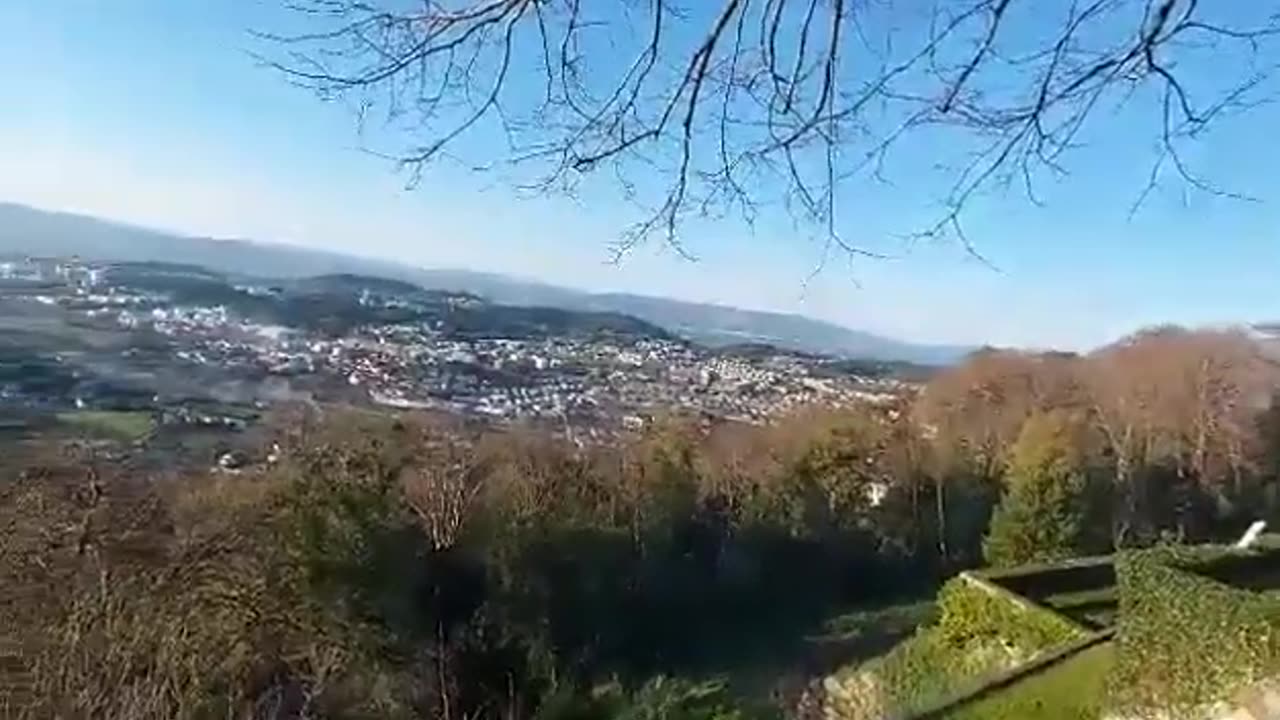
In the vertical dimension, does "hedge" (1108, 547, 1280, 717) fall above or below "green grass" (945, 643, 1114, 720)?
above

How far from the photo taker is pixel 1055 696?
10695 mm

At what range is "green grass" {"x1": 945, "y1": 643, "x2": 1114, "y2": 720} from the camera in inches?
403

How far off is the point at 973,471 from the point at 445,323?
13001 mm

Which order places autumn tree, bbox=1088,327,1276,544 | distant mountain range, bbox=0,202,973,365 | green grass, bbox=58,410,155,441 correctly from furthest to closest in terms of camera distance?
distant mountain range, bbox=0,202,973,365
autumn tree, bbox=1088,327,1276,544
green grass, bbox=58,410,155,441

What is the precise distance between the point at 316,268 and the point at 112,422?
2371cm

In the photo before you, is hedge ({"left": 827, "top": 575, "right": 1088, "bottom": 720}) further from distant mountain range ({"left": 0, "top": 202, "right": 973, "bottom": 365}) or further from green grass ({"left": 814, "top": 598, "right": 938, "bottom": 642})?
distant mountain range ({"left": 0, "top": 202, "right": 973, "bottom": 365})

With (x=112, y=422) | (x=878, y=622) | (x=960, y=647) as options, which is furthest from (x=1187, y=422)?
(x=112, y=422)

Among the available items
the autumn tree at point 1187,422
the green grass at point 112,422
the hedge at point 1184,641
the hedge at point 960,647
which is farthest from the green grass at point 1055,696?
the autumn tree at point 1187,422

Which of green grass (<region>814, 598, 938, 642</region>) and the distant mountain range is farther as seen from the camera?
the distant mountain range

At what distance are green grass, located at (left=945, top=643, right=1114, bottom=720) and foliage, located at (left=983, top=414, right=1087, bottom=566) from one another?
12.6 m

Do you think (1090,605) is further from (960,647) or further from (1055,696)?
(1055,696)

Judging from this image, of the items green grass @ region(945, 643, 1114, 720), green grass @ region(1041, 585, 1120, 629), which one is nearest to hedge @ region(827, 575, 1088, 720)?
green grass @ region(1041, 585, 1120, 629)

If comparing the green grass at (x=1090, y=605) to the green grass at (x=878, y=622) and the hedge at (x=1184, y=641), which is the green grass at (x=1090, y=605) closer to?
the hedge at (x=1184, y=641)

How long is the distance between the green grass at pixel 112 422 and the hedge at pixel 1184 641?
12.7 meters
